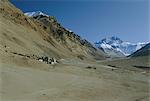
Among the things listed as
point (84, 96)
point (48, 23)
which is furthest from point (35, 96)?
point (48, 23)

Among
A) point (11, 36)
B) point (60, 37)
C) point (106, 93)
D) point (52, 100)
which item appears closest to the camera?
point (52, 100)

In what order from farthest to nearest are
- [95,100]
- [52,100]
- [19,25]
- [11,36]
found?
[19,25] → [11,36] → [95,100] → [52,100]

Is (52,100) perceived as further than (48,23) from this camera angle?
No

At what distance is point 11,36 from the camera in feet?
272

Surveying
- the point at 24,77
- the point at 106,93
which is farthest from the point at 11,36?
the point at 106,93

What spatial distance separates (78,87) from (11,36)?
51.6 meters

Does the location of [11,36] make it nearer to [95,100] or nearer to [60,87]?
[60,87]

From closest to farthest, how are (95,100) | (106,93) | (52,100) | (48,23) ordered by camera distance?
(52,100), (95,100), (106,93), (48,23)

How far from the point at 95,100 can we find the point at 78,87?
6.89 metres

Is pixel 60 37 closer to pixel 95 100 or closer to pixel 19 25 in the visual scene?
pixel 19 25

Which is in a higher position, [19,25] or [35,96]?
[19,25]

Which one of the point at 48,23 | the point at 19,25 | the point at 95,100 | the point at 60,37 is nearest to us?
the point at 95,100

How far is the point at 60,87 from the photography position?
111ft

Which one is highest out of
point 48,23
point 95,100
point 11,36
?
point 48,23
